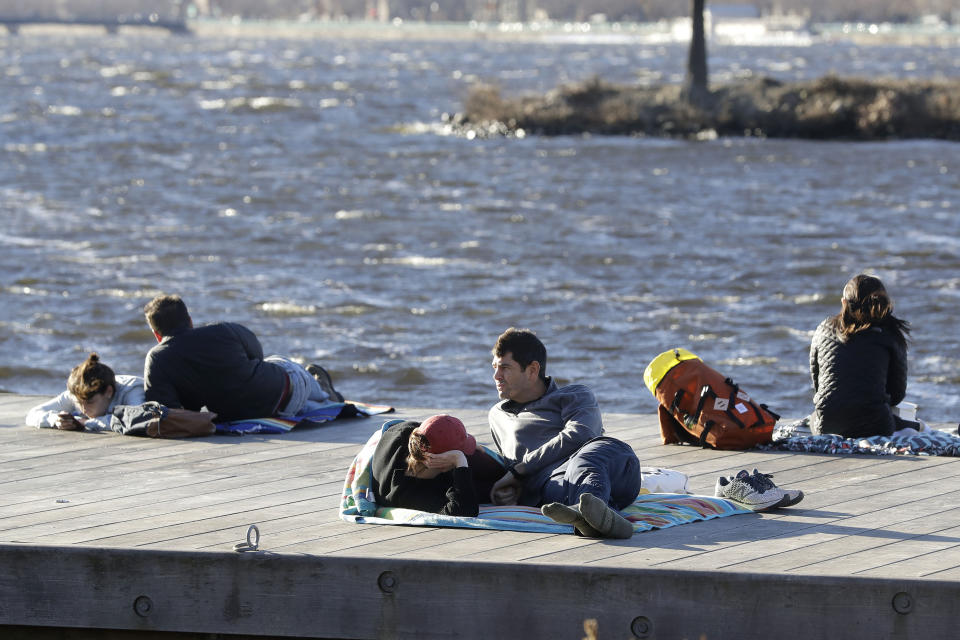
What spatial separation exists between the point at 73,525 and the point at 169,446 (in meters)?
1.94

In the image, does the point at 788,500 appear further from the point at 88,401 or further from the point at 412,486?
the point at 88,401

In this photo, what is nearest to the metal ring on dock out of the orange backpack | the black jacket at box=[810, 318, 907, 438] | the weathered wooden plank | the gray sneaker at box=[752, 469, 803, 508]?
the weathered wooden plank

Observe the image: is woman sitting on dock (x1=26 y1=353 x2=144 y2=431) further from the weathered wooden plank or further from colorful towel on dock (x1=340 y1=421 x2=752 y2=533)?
the weathered wooden plank

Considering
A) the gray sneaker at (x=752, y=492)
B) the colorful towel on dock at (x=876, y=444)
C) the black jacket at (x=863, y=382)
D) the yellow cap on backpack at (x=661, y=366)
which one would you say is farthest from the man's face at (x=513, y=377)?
the black jacket at (x=863, y=382)

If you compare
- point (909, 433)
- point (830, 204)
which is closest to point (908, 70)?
point (830, 204)

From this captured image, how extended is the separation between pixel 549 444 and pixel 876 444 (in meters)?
2.46

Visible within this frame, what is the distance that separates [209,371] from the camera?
9.29 meters

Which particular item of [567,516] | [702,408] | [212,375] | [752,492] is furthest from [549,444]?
[212,375]

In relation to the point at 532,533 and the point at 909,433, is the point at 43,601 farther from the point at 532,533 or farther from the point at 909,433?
the point at 909,433

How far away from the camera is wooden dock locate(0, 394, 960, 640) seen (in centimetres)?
603

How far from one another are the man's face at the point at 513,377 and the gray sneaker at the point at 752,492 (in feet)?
3.50

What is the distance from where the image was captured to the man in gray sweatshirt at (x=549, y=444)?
688 cm

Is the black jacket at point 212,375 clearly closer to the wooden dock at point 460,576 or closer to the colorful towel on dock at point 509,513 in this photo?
the wooden dock at point 460,576

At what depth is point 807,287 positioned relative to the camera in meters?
20.6
